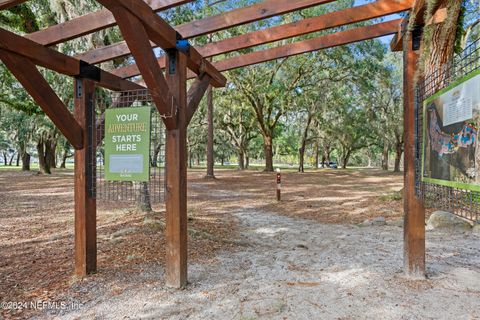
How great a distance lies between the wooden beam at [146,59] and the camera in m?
2.28

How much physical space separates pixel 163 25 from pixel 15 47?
4.23 feet

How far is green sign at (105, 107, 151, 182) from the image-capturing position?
10.4ft

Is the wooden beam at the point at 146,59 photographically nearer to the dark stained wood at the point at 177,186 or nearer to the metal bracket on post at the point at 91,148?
the dark stained wood at the point at 177,186

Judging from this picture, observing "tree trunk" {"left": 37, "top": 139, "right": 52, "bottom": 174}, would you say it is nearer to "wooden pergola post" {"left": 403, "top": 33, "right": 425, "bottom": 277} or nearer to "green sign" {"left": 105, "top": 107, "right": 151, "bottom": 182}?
"green sign" {"left": 105, "top": 107, "right": 151, "bottom": 182}

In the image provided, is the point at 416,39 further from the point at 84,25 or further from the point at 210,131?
the point at 210,131

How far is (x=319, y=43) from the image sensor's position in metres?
4.08

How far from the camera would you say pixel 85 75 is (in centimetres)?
339

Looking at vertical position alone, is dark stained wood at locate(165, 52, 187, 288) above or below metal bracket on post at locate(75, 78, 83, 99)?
below

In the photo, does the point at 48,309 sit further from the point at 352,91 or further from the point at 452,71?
the point at 352,91

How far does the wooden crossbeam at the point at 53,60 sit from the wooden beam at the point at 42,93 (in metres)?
0.07

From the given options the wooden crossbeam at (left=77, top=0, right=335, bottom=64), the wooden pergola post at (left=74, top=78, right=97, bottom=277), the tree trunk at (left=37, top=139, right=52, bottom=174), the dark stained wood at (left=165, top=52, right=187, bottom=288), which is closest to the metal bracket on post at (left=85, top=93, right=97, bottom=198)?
the wooden pergola post at (left=74, top=78, right=97, bottom=277)

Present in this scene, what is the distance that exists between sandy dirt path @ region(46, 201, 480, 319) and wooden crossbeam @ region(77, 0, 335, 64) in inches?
101

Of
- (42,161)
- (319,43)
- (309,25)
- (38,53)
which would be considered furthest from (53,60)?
(42,161)

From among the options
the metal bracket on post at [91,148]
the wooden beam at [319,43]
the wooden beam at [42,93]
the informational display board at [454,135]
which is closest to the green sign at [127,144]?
the metal bracket on post at [91,148]
